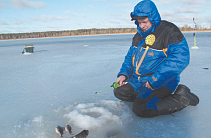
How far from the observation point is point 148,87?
2264mm

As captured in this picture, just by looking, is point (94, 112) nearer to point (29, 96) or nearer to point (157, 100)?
point (157, 100)

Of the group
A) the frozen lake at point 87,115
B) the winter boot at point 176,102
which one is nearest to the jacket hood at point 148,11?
the winter boot at point 176,102

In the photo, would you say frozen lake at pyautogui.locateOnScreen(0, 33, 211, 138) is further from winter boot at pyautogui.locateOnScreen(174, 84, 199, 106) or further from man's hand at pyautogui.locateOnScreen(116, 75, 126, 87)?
man's hand at pyautogui.locateOnScreen(116, 75, 126, 87)

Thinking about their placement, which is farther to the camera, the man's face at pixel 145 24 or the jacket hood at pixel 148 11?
the man's face at pixel 145 24

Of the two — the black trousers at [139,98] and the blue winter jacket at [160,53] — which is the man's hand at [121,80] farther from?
the blue winter jacket at [160,53]

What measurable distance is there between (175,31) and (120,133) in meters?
1.41

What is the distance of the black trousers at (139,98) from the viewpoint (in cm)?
221

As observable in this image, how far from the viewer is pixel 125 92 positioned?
257 cm

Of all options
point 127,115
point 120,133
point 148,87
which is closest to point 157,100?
point 148,87

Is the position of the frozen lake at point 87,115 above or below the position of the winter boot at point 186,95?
below

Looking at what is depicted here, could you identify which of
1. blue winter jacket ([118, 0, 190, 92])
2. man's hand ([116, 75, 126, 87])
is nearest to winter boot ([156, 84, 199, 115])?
blue winter jacket ([118, 0, 190, 92])

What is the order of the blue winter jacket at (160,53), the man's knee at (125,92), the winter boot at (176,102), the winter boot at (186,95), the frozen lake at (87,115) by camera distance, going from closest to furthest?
the frozen lake at (87,115), the blue winter jacket at (160,53), the winter boot at (176,102), the winter boot at (186,95), the man's knee at (125,92)

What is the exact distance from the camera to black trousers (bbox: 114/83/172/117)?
2.21m

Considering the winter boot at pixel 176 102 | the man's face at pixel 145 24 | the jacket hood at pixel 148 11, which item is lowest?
the winter boot at pixel 176 102
